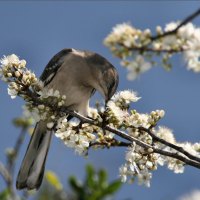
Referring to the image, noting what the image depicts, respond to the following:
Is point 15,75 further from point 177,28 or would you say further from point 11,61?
point 177,28

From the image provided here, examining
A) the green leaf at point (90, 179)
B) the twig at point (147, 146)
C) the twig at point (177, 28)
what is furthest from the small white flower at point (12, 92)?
the twig at point (177, 28)

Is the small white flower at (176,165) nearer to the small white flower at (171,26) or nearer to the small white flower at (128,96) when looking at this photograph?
the small white flower at (128,96)

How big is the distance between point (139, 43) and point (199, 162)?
132 cm

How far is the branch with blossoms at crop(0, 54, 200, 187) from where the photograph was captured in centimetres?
432

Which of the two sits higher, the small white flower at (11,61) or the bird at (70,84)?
the bird at (70,84)

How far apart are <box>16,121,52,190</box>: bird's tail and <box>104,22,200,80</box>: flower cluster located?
305cm

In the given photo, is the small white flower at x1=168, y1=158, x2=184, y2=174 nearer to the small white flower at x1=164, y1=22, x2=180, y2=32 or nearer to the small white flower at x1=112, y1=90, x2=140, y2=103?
the small white flower at x1=112, y1=90, x2=140, y2=103

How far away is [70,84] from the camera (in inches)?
256

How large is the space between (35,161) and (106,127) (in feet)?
6.74

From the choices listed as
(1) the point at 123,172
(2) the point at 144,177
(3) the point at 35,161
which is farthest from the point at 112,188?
(3) the point at 35,161

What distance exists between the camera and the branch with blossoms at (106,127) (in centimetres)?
432

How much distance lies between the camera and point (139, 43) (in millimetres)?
2980

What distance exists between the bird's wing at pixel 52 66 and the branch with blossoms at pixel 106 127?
188 cm

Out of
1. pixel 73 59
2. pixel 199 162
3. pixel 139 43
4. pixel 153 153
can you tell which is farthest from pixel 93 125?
pixel 73 59
